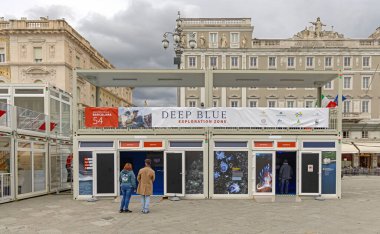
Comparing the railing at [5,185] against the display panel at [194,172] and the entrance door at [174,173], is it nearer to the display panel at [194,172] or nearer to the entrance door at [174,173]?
the entrance door at [174,173]

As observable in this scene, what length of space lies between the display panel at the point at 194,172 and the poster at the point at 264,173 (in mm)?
2259

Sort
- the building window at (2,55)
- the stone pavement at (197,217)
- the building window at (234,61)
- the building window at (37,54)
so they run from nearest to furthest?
the stone pavement at (197,217) → the building window at (2,55) → the building window at (37,54) → the building window at (234,61)

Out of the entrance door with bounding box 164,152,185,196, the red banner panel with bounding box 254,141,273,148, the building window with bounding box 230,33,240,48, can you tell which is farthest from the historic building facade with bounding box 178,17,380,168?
the entrance door with bounding box 164,152,185,196

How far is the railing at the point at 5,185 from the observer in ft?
42.3

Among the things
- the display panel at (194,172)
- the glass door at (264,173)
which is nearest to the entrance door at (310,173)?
the glass door at (264,173)

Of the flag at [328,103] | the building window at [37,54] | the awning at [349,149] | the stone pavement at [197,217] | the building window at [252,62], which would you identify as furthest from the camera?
the building window at [252,62]

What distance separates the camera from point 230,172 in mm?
13867

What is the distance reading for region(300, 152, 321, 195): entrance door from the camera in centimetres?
1374

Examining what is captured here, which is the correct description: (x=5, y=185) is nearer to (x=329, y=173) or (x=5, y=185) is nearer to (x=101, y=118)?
(x=101, y=118)

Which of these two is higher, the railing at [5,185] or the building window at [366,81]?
the building window at [366,81]

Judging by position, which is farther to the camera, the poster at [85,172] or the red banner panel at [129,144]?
the red banner panel at [129,144]

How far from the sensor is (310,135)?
45.5 ft

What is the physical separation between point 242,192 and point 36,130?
935cm

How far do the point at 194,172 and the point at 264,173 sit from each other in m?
2.78
